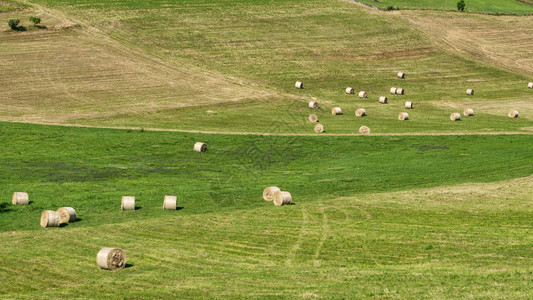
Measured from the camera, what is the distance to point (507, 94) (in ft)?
296

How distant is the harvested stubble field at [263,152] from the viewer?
1251 inches

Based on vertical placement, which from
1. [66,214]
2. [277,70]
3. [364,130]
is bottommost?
[364,130]

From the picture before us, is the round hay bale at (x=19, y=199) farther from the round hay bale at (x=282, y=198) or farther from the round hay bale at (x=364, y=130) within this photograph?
the round hay bale at (x=364, y=130)

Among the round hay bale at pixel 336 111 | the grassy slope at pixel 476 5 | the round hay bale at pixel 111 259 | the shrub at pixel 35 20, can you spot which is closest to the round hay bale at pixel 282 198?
the round hay bale at pixel 111 259

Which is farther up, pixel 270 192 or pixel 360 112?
pixel 270 192

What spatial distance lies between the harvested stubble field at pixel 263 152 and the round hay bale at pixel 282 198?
32.4 inches

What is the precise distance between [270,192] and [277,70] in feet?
159

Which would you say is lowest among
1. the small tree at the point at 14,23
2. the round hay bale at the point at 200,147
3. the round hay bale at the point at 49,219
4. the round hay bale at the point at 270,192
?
the round hay bale at the point at 200,147

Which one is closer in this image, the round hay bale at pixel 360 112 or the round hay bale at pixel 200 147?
the round hay bale at pixel 200 147

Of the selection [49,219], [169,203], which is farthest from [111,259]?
[169,203]

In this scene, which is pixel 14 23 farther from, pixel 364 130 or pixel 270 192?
pixel 270 192

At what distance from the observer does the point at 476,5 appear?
132 m

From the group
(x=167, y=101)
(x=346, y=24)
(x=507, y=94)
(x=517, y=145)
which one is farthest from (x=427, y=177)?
(x=346, y=24)

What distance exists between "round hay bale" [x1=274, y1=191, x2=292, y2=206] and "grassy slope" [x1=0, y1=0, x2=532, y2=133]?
77.6 ft
